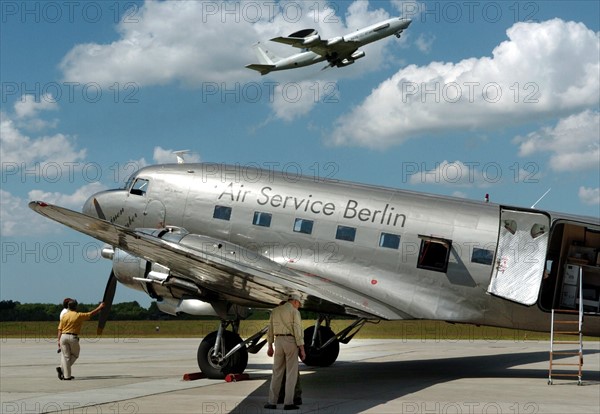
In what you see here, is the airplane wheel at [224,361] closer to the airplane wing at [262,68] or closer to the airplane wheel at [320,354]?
the airplane wheel at [320,354]

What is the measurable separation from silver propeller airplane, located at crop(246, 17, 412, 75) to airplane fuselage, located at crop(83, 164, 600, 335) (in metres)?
36.5

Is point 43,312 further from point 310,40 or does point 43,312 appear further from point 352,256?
point 352,256

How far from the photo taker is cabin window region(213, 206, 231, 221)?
728 inches

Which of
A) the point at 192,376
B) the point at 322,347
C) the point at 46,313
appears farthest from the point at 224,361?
the point at 46,313

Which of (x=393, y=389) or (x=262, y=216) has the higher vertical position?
(x=262, y=216)

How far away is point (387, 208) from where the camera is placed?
1750 cm

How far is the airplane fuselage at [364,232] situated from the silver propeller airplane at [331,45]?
120 feet

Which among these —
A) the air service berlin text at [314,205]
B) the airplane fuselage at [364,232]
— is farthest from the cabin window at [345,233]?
the air service berlin text at [314,205]

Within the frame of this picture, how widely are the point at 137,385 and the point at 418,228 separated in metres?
7.31

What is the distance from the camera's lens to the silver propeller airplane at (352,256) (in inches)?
648

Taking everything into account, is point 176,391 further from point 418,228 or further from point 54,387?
point 418,228

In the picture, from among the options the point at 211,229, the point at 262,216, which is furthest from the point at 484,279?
the point at 211,229

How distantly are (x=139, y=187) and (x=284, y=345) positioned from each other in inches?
343

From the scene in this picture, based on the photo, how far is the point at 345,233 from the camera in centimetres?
1756
